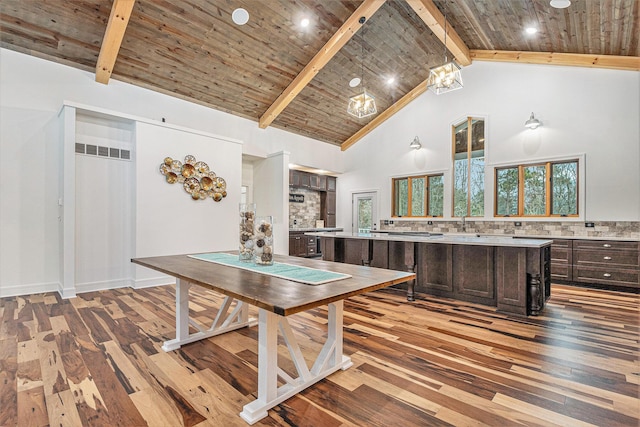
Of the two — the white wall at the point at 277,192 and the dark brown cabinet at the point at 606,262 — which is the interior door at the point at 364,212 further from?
the dark brown cabinet at the point at 606,262

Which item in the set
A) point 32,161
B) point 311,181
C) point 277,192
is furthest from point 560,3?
point 32,161

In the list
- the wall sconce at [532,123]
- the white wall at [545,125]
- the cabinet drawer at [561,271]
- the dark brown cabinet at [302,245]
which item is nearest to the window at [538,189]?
the white wall at [545,125]

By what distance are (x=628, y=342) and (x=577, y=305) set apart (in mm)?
1233

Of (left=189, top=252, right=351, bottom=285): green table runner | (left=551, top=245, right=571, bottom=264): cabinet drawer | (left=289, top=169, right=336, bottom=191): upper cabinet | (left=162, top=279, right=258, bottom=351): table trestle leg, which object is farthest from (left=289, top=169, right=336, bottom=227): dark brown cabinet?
(left=189, top=252, right=351, bottom=285): green table runner

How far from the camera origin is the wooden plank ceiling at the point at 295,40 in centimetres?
389

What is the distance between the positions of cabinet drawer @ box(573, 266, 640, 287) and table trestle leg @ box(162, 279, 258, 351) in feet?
16.3

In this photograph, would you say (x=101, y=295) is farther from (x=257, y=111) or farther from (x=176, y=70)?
(x=257, y=111)

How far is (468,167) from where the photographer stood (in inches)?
258

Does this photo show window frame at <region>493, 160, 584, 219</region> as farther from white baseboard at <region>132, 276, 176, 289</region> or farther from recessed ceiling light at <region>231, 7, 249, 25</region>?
white baseboard at <region>132, 276, 176, 289</region>

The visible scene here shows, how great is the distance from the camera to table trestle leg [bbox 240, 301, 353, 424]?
64.9 inches

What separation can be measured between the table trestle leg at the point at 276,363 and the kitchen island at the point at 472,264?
2.04 m

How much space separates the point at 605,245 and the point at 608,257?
0.58 feet

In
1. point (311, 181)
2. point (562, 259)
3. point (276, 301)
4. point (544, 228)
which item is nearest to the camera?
point (276, 301)

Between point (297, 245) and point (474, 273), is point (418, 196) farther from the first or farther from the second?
point (474, 273)
